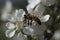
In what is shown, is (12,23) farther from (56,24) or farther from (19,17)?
(56,24)

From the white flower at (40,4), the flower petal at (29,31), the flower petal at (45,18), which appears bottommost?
the flower petal at (29,31)

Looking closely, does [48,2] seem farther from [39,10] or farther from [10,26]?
[10,26]

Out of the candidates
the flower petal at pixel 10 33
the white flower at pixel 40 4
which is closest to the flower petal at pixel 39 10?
the white flower at pixel 40 4

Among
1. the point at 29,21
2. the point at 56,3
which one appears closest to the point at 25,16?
the point at 29,21

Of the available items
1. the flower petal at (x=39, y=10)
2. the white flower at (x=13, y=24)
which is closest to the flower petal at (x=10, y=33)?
the white flower at (x=13, y=24)

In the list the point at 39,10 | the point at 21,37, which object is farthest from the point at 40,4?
the point at 21,37

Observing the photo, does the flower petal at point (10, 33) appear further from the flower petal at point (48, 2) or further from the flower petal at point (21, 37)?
the flower petal at point (48, 2)

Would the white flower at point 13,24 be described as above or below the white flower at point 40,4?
below

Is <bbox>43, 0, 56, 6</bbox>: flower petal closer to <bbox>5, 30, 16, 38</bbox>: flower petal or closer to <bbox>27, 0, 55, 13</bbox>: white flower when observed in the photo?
<bbox>27, 0, 55, 13</bbox>: white flower

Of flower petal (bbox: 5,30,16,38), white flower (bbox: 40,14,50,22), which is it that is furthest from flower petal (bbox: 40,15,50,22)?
flower petal (bbox: 5,30,16,38)

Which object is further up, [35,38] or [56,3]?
[56,3]

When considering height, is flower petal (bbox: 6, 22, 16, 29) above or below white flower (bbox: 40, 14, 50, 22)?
below
